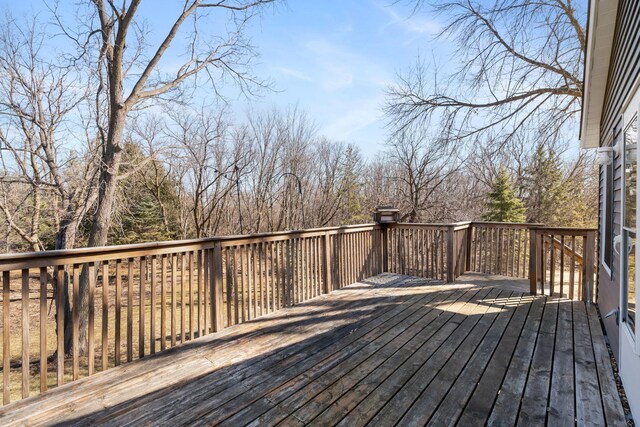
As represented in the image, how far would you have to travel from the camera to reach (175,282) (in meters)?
2.87

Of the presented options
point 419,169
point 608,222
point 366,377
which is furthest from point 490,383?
point 419,169

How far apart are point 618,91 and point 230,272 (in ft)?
13.5

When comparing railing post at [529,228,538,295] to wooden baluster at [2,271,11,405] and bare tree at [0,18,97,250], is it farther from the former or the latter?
bare tree at [0,18,97,250]

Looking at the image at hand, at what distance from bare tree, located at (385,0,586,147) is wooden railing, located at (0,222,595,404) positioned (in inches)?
172

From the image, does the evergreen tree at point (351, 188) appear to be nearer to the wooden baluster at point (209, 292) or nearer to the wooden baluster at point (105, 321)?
the wooden baluster at point (209, 292)

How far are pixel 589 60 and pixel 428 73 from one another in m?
6.49

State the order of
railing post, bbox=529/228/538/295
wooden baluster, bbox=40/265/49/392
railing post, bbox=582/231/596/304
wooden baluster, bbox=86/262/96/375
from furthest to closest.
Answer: railing post, bbox=529/228/538/295, railing post, bbox=582/231/596/304, wooden baluster, bbox=86/262/96/375, wooden baluster, bbox=40/265/49/392

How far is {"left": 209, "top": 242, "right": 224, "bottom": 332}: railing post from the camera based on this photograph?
329 centimetres

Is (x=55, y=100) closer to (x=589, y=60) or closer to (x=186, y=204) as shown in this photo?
(x=186, y=204)

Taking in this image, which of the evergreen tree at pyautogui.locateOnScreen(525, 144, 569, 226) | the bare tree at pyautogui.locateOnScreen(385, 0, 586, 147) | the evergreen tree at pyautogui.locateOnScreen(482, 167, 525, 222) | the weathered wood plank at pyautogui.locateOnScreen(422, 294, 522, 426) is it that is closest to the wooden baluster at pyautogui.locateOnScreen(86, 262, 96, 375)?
the weathered wood plank at pyautogui.locateOnScreen(422, 294, 522, 426)

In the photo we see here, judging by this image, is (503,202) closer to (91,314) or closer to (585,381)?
(585,381)

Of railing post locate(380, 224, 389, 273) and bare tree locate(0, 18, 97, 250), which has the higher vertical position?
bare tree locate(0, 18, 97, 250)

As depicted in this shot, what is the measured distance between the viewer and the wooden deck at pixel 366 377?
1943 millimetres

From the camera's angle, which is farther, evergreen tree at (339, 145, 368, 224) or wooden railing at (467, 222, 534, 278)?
evergreen tree at (339, 145, 368, 224)
